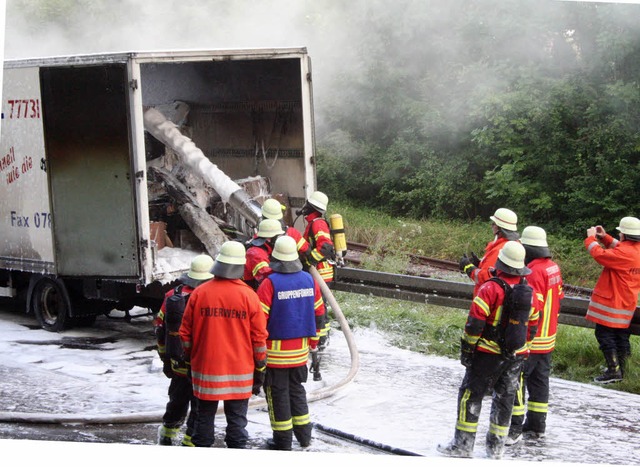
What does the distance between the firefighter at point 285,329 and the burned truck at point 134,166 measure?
8.31 ft

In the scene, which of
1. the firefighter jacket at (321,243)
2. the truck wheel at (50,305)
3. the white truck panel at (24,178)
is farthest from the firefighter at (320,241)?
the truck wheel at (50,305)

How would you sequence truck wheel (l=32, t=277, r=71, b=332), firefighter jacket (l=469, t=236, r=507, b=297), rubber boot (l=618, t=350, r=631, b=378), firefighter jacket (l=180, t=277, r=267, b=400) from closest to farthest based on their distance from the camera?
1. firefighter jacket (l=180, t=277, r=267, b=400)
2. firefighter jacket (l=469, t=236, r=507, b=297)
3. rubber boot (l=618, t=350, r=631, b=378)
4. truck wheel (l=32, t=277, r=71, b=332)

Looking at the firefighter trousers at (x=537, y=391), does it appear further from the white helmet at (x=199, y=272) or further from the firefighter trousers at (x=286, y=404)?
the white helmet at (x=199, y=272)

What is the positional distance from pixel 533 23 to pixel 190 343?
450 inches

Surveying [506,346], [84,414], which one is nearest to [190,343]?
[84,414]

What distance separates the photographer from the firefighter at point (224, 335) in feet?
16.4

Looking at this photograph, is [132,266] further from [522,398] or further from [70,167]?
[522,398]

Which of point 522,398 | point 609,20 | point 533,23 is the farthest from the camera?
point 533,23

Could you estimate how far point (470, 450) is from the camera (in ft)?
18.4

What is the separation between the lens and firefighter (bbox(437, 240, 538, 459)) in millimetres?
5426

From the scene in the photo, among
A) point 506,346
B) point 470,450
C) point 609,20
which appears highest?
point 609,20

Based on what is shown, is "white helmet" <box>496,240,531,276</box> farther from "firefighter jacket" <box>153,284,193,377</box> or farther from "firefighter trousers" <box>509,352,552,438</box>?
"firefighter jacket" <box>153,284,193,377</box>

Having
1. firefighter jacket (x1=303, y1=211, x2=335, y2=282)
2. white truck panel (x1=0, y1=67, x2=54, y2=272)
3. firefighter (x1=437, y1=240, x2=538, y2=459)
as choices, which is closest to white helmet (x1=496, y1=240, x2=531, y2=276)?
firefighter (x1=437, y1=240, x2=538, y2=459)

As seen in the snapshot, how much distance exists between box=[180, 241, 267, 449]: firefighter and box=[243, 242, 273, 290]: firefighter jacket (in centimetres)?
137
